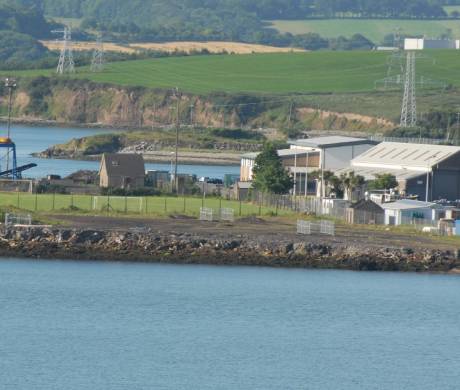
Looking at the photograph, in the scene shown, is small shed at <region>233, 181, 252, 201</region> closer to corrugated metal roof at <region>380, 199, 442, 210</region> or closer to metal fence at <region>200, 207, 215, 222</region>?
corrugated metal roof at <region>380, 199, 442, 210</region>

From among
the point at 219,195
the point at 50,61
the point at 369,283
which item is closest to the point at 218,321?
the point at 369,283

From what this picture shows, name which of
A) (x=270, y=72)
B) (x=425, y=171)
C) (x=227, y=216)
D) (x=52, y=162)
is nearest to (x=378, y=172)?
(x=425, y=171)

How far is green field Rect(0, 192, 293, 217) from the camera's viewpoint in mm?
48344

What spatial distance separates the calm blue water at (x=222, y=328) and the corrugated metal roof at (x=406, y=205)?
7858mm

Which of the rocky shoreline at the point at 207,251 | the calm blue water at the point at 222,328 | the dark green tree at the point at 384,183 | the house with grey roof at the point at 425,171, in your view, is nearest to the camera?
the calm blue water at the point at 222,328

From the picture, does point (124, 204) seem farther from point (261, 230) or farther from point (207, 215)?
point (261, 230)

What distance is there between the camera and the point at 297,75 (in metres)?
140

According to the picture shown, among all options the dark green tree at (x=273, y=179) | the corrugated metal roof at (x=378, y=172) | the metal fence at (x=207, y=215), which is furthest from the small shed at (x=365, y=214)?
the corrugated metal roof at (x=378, y=172)

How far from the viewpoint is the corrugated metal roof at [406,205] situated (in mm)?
49156

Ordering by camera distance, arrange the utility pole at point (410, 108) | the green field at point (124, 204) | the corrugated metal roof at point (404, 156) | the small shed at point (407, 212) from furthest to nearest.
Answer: the utility pole at point (410, 108) < the corrugated metal roof at point (404, 156) < the small shed at point (407, 212) < the green field at point (124, 204)

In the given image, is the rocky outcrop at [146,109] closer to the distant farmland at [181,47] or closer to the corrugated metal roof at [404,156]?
the distant farmland at [181,47]

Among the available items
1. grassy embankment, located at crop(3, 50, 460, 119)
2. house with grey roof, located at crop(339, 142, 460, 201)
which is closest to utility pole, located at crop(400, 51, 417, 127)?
grassy embankment, located at crop(3, 50, 460, 119)

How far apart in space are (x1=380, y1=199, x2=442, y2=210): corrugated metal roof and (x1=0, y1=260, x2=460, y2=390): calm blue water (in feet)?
25.8

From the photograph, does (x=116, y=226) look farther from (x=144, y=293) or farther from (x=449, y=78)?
(x=449, y=78)
